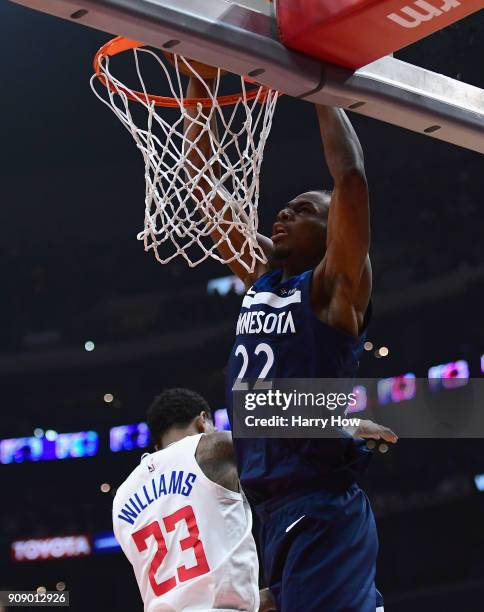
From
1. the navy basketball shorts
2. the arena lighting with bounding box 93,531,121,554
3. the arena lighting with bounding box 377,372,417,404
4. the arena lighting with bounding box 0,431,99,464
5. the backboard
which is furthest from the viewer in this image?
the arena lighting with bounding box 0,431,99,464

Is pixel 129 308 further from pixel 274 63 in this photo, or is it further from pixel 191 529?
pixel 274 63

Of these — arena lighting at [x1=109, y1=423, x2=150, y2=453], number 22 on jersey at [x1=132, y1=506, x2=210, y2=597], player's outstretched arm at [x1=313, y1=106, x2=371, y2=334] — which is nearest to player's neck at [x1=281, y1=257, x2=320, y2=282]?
player's outstretched arm at [x1=313, y1=106, x2=371, y2=334]

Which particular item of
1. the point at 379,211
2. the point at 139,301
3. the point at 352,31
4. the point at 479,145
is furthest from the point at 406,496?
→ the point at 352,31

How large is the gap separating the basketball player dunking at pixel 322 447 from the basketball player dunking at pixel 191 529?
68 centimetres

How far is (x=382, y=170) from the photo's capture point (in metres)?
7.12

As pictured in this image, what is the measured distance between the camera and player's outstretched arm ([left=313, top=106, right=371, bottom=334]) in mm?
2824

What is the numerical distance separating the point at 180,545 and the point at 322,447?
976mm

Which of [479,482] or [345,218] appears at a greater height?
[345,218]

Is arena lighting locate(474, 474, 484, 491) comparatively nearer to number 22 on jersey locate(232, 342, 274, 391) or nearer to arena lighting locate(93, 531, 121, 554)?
arena lighting locate(93, 531, 121, 554)

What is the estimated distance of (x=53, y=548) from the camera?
7.34 m

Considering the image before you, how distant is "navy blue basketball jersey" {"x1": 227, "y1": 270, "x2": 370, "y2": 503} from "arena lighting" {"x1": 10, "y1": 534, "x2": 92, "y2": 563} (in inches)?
181

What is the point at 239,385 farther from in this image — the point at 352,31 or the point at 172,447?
the point at 352,31

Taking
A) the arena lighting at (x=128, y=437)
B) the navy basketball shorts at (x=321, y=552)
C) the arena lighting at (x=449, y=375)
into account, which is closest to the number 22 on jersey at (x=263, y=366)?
the navy basketball shorts at (x=321, y=552)

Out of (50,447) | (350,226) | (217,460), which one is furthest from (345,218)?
(50,447)
